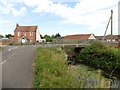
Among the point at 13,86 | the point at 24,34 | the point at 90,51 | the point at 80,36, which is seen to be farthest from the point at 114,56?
the point at 80,36

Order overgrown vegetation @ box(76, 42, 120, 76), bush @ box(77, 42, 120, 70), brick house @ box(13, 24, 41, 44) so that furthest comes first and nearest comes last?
brick house @ box(13, 24, 41, 44)
bush @ box(77, 42, 120, 70)
overgrown vegetation @ box(76, 42, 120, 76)

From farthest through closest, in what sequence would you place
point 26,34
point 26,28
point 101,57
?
point 26,28, point 26,34, point 101,57

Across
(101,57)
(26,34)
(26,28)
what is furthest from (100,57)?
(26,28)

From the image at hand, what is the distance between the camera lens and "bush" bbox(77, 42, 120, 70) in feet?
102

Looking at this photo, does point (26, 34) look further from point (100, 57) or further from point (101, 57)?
point (101, 57)

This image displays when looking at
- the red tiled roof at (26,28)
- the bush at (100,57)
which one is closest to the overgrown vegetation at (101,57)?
the bush at (100,57)

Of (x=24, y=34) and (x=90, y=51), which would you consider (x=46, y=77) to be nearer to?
(x=90, y=51)

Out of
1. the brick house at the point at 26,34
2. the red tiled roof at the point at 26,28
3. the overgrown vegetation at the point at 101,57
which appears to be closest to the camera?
the overgrown vegetation at the point at 101,57

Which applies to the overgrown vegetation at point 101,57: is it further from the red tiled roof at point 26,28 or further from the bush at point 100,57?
the red tiled roof at point 26,28

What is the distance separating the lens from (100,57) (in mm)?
35531

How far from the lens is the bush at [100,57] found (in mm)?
31000

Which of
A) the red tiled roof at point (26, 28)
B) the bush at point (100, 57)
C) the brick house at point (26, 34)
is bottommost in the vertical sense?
the bush at point (100, 57)

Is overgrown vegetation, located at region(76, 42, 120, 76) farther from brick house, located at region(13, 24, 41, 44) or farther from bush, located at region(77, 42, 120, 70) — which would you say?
brick house, located at region(13, 24, 41, 44)


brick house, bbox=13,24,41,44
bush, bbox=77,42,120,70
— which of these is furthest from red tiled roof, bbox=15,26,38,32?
bush, bbox=77,42,120,70
